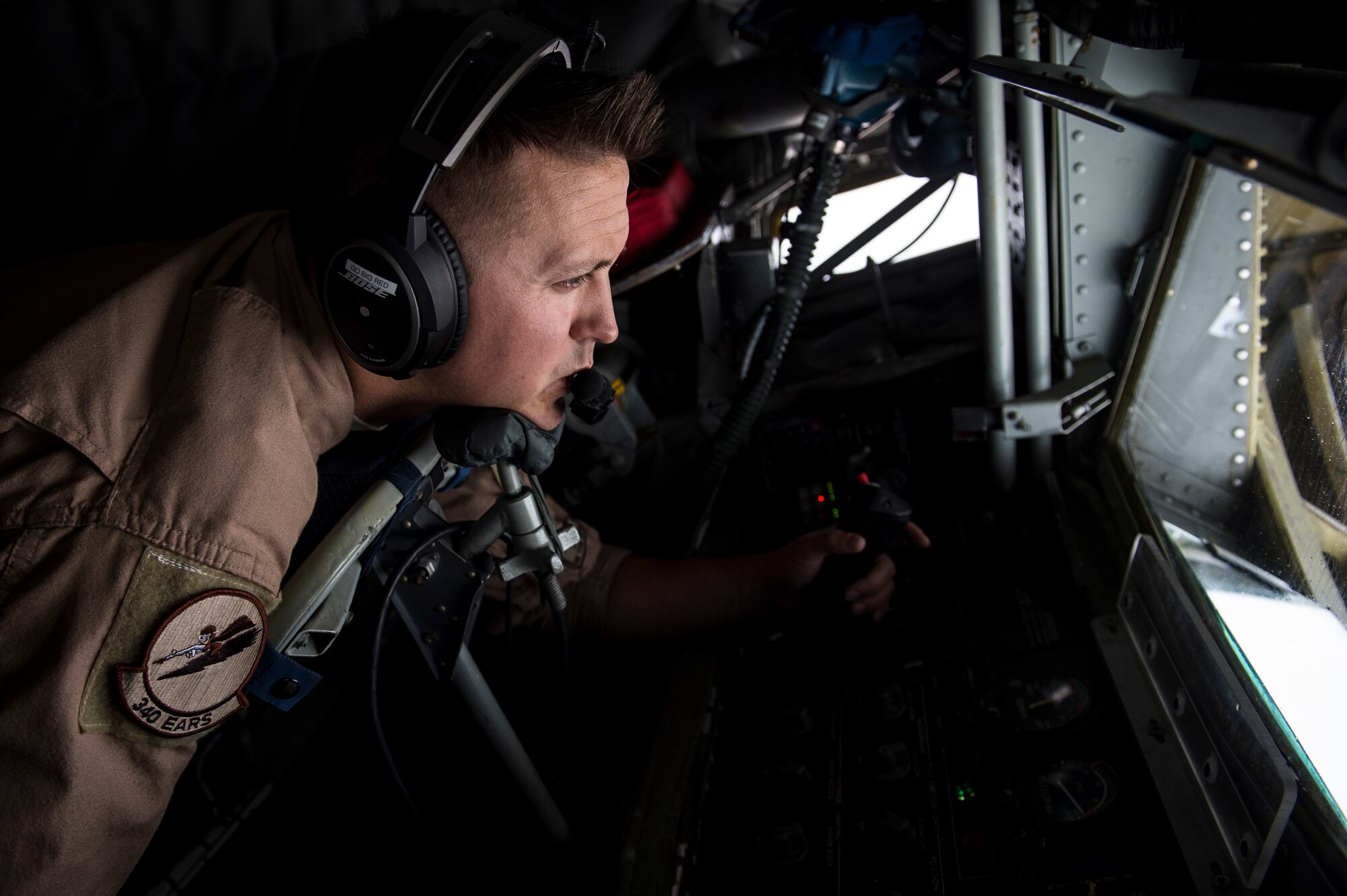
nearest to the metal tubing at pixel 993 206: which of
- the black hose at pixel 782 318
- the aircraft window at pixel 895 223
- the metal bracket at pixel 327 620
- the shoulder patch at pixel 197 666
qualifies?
the black hose at pixel 782 318

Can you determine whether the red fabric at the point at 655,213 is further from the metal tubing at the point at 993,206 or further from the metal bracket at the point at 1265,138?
the metal bracket at the point at 1265,138

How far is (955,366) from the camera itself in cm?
172

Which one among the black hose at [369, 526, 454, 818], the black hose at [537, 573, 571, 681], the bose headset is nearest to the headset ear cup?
the bose headset

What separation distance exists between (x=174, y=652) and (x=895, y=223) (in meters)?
1.69

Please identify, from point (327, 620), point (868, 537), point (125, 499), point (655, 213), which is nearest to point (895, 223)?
point (655, 213)

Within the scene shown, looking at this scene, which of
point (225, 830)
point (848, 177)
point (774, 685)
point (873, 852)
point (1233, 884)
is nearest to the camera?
point (1233, 884)

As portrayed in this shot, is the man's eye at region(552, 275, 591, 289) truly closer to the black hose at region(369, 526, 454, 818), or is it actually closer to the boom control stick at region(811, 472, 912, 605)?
the black hose at region(369, 526, 454, 818)

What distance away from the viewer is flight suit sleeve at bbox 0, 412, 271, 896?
0.76 m

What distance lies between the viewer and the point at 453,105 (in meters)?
0.85

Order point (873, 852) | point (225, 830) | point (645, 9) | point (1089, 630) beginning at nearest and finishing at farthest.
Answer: point (873, 852)
point (1089, 630)
point (225, 830)
point (645, 9)

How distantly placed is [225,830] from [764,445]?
1303 mm

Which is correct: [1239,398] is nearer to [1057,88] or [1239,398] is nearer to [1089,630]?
[1089,630]

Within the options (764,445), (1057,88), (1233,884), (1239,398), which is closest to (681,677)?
(764,445)

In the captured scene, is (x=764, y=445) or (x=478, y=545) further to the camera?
(x=764, y=445)
